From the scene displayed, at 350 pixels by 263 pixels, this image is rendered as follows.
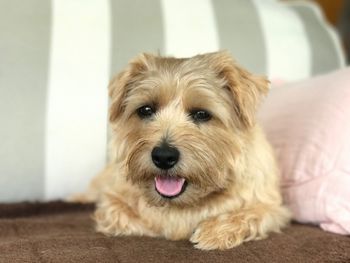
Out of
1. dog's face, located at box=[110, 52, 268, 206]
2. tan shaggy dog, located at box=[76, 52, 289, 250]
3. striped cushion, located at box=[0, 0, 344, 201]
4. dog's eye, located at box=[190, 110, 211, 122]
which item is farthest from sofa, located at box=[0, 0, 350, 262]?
dog's eye, located at box=[190, 110, 211, 122]

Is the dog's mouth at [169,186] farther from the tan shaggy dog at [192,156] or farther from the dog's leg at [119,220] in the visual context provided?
the dog's leg at [119,220]

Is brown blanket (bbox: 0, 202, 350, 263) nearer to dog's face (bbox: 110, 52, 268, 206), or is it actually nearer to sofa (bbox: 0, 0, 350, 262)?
sofa (bbox: 0, 0, 350, 262)

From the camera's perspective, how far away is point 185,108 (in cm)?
151

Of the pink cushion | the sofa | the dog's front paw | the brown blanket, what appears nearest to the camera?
the brown blanket

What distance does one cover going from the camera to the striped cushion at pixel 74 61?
6.17 ft

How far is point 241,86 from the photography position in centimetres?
149

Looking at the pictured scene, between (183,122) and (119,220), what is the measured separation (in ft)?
1.13

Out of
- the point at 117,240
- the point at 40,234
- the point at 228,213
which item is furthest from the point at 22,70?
the point at 228,213

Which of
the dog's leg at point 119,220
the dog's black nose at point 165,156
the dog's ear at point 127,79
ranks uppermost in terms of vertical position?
the dog's ear at point 127,79

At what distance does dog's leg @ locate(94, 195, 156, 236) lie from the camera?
1.54 meters

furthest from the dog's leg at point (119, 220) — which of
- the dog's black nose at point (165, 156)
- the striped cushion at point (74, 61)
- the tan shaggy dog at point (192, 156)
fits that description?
the striped cushion at point (74, 61)

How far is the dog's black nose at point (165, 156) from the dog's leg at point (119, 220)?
27 cm

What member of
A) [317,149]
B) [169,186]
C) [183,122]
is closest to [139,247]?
[169,186]

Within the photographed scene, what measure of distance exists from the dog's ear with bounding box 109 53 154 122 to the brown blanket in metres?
0.39
